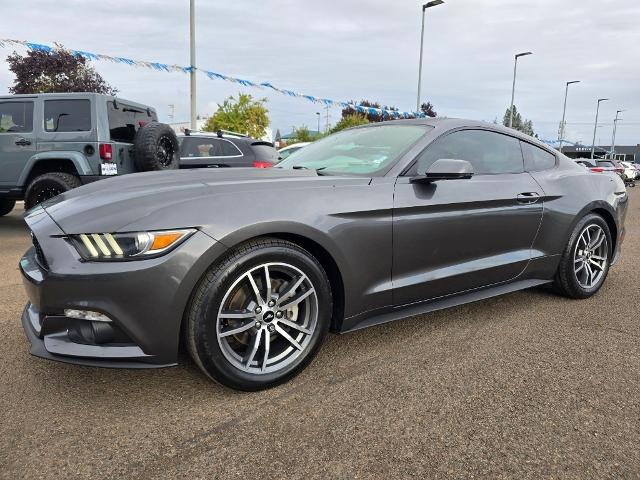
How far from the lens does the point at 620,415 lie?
7.09 feet

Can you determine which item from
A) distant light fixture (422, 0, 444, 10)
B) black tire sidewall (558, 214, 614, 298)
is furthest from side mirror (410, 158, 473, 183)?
distant light fixture (422, 0, 444, 10)

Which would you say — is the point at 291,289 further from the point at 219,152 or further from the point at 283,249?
the point at 219,152

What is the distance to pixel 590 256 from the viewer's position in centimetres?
390

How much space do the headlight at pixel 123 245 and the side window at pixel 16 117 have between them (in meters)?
5.81

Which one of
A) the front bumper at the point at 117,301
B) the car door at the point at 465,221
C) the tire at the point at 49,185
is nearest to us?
the front bumper at the point at 117,301

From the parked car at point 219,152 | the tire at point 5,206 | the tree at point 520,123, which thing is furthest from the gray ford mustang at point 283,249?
the tree at point 520,123

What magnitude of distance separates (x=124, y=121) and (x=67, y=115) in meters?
0.73

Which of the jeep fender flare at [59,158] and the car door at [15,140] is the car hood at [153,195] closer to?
the jeep fender flare at [59,158]

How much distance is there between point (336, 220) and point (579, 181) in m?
2.36

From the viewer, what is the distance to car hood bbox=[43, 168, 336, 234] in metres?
2.09

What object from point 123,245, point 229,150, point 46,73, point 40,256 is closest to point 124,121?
point 229,150

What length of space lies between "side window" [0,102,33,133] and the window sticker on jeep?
1.21 metres

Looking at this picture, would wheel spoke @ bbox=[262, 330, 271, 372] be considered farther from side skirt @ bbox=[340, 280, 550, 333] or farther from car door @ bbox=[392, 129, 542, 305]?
car door @ bbox=[392, 129, 542, 305]

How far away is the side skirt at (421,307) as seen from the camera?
8.64 feet
